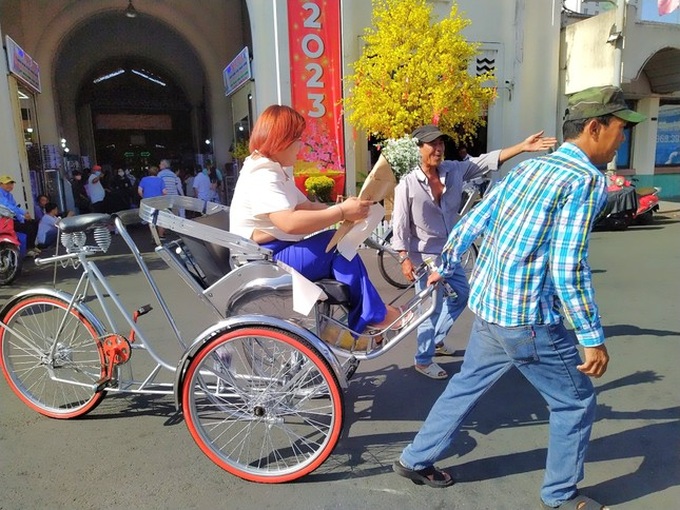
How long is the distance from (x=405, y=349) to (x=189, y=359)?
2.21 meters

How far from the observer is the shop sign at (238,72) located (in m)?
11.8

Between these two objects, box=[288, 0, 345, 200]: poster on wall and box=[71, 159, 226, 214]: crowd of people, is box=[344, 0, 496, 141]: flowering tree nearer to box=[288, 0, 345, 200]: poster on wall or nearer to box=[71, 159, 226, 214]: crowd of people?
box=[288, 0, 345, 200]: poster on wall

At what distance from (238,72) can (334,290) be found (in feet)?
38.3

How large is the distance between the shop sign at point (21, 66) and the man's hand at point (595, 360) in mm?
11357

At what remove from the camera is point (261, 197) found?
7.82ft

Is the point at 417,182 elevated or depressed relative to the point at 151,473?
elevated

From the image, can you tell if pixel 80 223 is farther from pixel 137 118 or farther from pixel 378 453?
pixel 137 118

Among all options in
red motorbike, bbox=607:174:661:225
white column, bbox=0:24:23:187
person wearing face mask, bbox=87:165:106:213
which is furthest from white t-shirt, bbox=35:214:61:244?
red motorbike, bbox=607:174:661:225

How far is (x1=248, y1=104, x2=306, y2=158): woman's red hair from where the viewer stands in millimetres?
2445

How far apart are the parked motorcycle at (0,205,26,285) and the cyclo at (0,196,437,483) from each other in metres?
4.39

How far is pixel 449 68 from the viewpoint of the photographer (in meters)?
10.1

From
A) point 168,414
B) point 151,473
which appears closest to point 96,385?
point 168,414

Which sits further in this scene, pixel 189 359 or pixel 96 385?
pixel 96 385

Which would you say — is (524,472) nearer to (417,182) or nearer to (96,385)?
(417,182)
